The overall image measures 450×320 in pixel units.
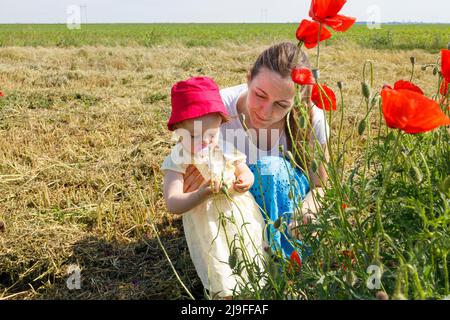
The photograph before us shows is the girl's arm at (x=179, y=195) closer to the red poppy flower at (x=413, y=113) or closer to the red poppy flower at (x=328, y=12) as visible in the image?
the red poppy flower at (x=328, y=12)

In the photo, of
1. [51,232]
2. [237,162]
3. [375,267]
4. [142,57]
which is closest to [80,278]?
[51,232]

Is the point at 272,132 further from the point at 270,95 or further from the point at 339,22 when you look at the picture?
the point at 339,22

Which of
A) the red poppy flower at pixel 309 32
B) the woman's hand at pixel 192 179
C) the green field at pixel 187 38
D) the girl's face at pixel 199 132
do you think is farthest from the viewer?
the green field at pixel 187 38

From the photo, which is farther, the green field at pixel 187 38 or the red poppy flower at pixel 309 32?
the green field at pixel 187 38

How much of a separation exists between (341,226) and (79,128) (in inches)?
128

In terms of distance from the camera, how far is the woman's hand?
1.99m

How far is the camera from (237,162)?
2.00 m

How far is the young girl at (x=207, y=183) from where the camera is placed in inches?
71.7

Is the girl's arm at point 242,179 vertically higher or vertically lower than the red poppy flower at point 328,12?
lower

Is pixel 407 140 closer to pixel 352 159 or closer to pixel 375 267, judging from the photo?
pixel 375 267

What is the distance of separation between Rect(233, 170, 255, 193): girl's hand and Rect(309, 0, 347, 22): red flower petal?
0.70m

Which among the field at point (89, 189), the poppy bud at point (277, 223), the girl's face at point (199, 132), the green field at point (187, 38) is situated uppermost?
the green field at point (187, 38)

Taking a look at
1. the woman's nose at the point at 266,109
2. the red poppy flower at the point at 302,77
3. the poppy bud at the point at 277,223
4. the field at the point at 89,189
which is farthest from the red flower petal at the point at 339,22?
the woman's nose at the point at 266,109

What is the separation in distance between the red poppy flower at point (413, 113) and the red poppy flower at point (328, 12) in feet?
1.53
